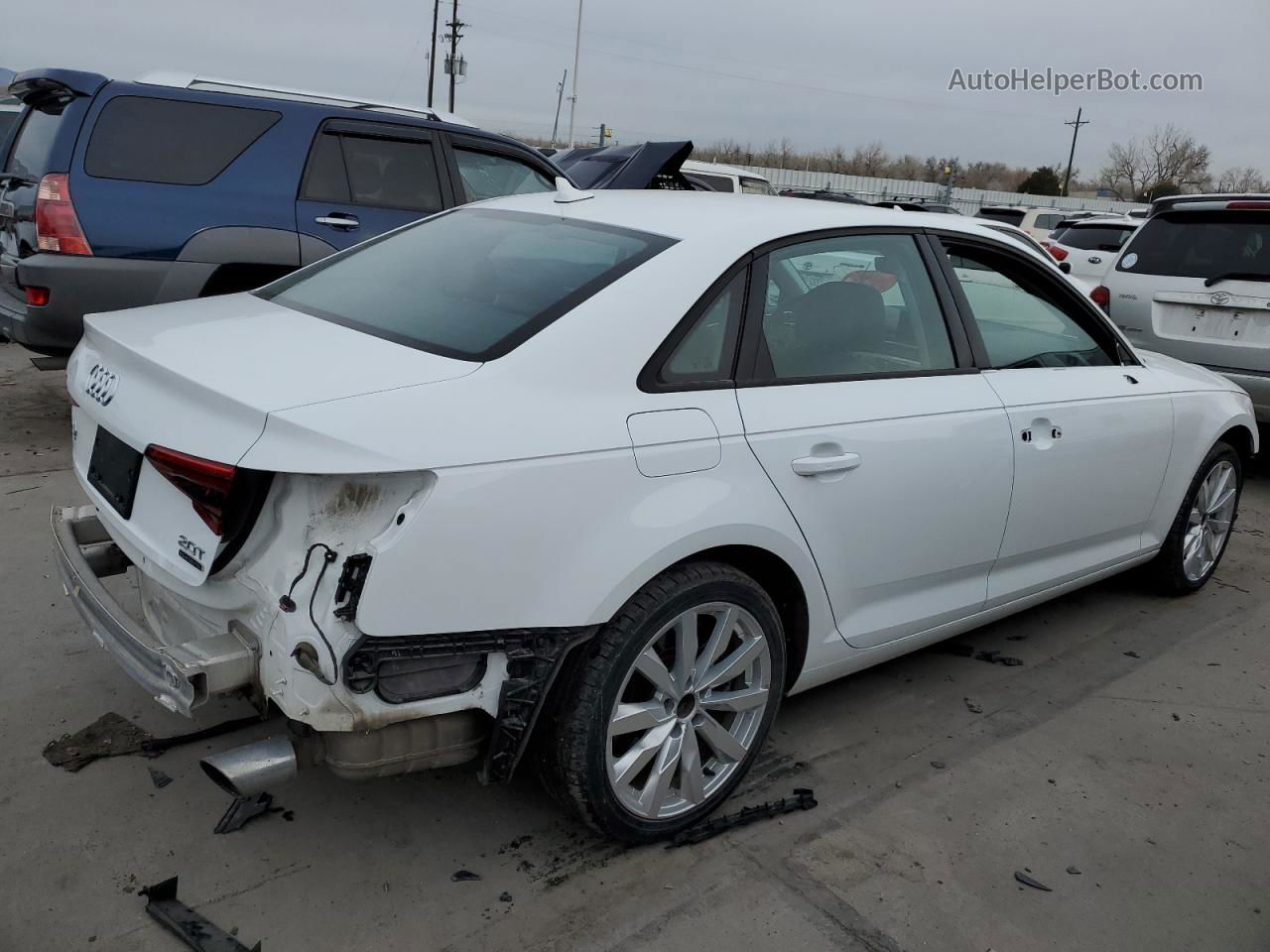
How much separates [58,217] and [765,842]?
15.1 ft

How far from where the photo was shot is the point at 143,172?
5383 mm

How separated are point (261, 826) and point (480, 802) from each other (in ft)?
1.84

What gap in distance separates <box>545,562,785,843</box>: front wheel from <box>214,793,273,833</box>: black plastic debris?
84cm

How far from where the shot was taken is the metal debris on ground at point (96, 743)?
9.46ft

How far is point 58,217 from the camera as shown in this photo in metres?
5.17

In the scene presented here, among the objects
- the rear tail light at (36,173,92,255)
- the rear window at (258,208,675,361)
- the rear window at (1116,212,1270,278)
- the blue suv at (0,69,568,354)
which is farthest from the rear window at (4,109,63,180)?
the rear window at (1116,212,1270,278)

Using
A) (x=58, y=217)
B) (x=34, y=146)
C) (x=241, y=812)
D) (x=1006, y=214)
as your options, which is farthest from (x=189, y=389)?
(x=1006, y=214)

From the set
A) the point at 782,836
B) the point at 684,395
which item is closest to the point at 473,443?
the point at 684,395

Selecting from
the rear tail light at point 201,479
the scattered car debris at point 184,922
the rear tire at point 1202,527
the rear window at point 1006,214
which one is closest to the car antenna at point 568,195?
the rear tail light at point 201,479

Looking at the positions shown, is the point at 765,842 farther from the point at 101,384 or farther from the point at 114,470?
the point at 101,384

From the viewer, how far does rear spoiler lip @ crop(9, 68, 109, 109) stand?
5.25 m

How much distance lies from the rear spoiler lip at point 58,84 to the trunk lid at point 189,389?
3171 millimetres

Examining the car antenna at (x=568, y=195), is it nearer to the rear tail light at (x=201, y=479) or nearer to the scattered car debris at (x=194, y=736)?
the rear tail light at (x=201, y=479)

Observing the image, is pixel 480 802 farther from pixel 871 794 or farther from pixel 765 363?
pixel 765 363
